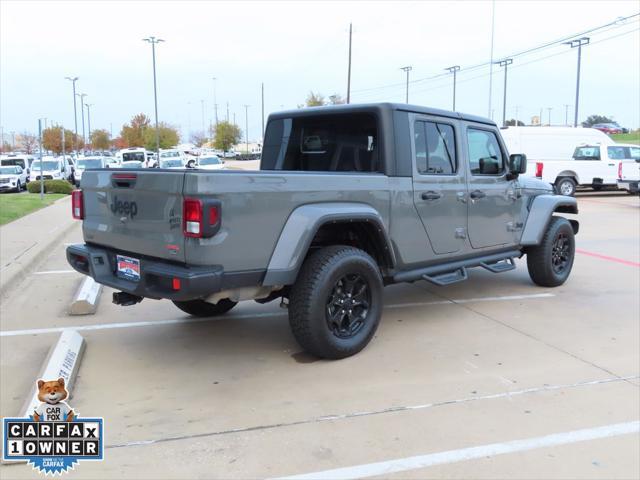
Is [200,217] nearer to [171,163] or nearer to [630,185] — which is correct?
[630,185]

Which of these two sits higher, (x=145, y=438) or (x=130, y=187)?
(x=130, y=187)

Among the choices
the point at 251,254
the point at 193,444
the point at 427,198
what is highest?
the point at 427,198

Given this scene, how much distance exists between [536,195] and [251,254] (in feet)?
13.8

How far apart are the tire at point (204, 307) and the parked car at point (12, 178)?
25.7m

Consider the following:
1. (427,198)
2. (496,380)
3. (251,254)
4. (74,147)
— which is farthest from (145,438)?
(74,147)

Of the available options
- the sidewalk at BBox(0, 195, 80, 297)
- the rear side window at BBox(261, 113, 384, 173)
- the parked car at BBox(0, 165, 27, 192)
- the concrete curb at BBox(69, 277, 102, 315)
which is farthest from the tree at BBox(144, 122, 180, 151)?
the rear side window at BBox(261, 113, 384, 173)

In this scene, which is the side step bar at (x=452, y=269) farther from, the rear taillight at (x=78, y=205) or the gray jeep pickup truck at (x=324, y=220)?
the rear taillight at (x=78, y=205)

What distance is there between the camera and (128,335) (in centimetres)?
525

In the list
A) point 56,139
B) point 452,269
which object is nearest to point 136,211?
point 452,269

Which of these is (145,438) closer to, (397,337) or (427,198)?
(397,337)

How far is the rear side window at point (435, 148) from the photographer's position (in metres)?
5.14

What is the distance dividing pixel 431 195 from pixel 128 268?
8.63ft

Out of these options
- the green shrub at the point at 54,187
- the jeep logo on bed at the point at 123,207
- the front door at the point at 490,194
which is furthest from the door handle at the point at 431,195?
the green shrub at the point at 54,187

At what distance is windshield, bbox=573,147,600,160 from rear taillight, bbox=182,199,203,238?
67.1 ft
